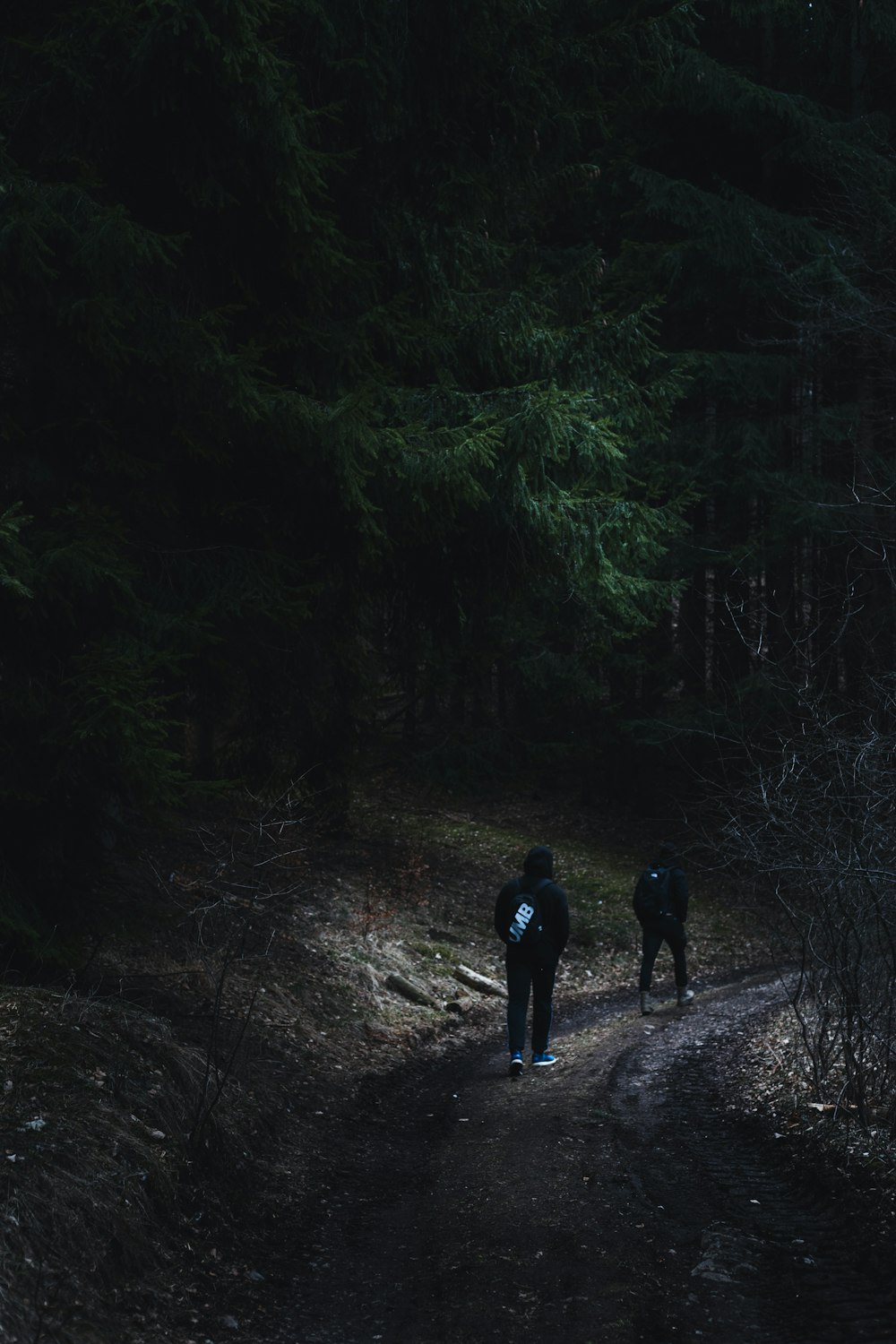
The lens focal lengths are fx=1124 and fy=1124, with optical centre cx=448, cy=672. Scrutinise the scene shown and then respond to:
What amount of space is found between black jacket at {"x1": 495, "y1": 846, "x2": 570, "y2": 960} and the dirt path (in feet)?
3.80

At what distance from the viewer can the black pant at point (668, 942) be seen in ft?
43.3

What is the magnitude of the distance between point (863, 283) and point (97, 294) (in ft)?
55.9

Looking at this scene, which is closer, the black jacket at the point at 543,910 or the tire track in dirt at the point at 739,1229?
the tire track in dirt at the point at 739,1229

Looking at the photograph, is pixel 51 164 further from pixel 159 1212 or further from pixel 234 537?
pixel 159 1212

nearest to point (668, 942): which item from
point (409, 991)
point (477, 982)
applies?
point (477, 982)

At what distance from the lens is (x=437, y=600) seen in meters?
11.2

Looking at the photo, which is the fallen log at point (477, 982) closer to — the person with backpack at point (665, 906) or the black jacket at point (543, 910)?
the person with backpack at point (665, 906)

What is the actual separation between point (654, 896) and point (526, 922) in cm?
446

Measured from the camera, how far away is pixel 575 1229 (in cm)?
566

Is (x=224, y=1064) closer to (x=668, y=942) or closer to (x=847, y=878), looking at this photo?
(x=847, y=878)

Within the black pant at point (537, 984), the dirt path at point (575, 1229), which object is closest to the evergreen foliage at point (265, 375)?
the dirt path at point (575, 1229)

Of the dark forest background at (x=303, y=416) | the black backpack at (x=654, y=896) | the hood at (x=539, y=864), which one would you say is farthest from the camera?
the black backpack at (x=654, y=896)

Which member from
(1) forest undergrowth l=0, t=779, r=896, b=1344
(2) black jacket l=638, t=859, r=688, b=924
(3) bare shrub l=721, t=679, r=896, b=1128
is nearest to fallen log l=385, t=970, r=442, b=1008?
(1) forest undergrowth l=0, t=779, r=896, b=1344

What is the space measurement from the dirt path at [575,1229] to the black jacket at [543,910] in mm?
1157
